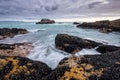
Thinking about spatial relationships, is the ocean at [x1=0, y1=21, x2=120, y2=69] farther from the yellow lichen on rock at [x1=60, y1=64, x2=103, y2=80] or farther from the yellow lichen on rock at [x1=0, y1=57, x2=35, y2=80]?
the yellow lichen on rock at [x1=60, y1=64, x2=103, y2=80]

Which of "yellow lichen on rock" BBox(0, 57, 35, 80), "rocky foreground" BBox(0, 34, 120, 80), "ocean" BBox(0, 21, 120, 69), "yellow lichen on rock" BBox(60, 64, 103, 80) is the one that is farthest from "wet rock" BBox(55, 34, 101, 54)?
"yellow lichen on rock" BBox(60, 64, 103, 80)

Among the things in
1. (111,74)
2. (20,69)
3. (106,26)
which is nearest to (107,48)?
(111,74)

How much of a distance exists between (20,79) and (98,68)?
3.33m

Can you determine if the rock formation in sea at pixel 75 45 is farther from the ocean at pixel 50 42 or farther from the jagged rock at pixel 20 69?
the jagged rock at pixel 20 69

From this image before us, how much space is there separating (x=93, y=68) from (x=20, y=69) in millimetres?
3262

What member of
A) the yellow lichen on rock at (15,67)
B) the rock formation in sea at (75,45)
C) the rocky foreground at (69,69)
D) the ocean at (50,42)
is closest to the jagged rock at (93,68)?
the rocky foreground at (69,69)

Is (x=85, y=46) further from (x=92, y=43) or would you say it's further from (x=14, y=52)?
(x=14, y=52)

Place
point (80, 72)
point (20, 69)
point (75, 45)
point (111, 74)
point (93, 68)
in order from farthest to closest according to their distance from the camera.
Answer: point (75, 45) < point (20, 69) < point (93, 68) < point (80, 72) < point (111, 74)

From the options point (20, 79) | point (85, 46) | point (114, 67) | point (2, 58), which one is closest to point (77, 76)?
point (114, 67)

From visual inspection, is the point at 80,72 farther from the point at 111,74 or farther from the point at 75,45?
the point at 75,45

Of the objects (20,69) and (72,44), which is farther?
(72,44)

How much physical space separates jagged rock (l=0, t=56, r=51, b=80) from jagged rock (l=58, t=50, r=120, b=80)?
141 cm

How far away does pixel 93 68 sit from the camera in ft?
23.9

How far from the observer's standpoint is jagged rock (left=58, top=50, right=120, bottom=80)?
21.9ft
